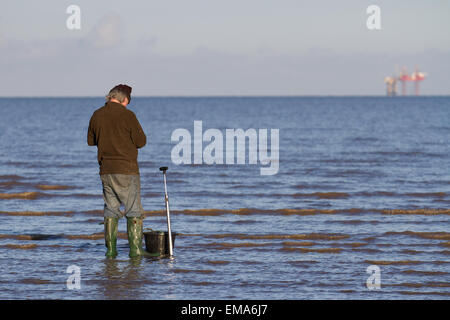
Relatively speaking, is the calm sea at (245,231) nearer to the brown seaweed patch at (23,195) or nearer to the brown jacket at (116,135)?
the brown seaweed patch at (23,195)

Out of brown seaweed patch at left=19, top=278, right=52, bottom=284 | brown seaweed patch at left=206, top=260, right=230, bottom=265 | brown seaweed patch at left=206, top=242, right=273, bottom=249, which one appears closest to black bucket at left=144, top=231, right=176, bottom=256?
brown seaweed patch at left=206, top=260, right=230, bottom=265

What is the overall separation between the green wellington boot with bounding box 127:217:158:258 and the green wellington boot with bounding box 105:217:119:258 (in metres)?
0.17

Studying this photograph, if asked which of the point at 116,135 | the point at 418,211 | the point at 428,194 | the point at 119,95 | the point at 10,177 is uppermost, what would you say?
the point at 119,95

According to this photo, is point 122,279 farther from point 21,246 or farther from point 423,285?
point 423,285

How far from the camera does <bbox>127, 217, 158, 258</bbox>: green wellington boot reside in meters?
10.1

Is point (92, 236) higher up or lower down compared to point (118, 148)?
lower down

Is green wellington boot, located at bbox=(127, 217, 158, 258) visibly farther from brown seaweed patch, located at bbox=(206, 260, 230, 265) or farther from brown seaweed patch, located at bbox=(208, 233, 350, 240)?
brown seaweed patch, located at bbox=(208, 233, 350, 240)

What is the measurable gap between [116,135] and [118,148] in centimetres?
16

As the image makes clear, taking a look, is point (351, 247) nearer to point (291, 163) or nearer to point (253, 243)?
point (253, 243)

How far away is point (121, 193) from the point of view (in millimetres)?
9891

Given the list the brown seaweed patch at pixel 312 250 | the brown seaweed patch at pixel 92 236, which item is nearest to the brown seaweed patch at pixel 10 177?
the brown seaweed patch at pixel 92 236

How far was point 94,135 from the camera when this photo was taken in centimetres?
992

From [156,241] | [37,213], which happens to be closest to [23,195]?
[37,213]
